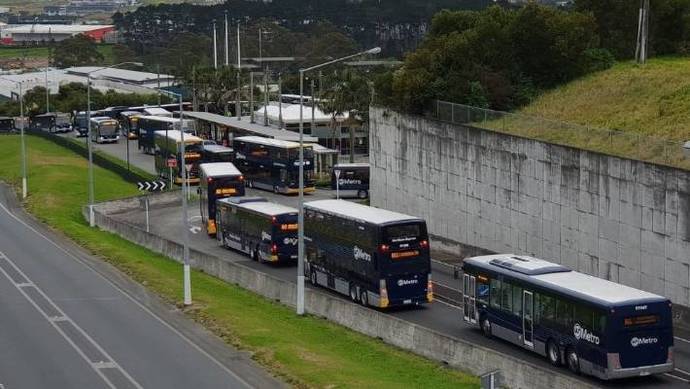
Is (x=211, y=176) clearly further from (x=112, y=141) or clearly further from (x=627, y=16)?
(x=112, y=141)

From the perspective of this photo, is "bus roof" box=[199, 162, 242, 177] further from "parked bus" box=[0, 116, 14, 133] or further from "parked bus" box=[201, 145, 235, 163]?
"parked bus" box=[0, 116, 14, 133]

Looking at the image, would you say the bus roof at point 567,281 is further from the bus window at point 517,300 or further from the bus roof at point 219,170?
the bus roof at point 219,170

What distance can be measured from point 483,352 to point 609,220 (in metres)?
18.8

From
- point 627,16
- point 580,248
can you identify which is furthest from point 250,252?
point 627,16

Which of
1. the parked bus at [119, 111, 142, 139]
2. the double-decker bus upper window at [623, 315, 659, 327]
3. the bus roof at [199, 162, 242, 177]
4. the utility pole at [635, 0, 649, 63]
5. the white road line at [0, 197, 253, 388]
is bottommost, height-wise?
the parked bus at [119, 111, 142, 139]

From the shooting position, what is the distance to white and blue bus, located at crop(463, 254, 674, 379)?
36.3 meters

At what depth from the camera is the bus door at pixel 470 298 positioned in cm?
4484

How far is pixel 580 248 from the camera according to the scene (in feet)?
186

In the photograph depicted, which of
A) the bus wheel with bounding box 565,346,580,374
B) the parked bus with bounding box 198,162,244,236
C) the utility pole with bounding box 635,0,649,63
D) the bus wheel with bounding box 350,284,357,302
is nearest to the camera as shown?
the bus wheel with bounding box 565,346,580,374

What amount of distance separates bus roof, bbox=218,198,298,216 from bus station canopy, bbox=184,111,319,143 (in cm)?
3052

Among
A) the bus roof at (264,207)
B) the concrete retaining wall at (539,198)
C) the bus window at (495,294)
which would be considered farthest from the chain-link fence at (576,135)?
the bus window at (495,294)

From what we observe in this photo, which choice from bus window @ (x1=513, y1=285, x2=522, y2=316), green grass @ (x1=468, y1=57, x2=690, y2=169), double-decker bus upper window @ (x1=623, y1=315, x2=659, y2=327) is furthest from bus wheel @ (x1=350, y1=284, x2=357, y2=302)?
double-decker bus upper window @ (x1=623, y1=315, x2=659, y2=327)

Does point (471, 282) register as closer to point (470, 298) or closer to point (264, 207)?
point (470, 298)

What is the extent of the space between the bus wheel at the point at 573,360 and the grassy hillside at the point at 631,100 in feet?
72.8
